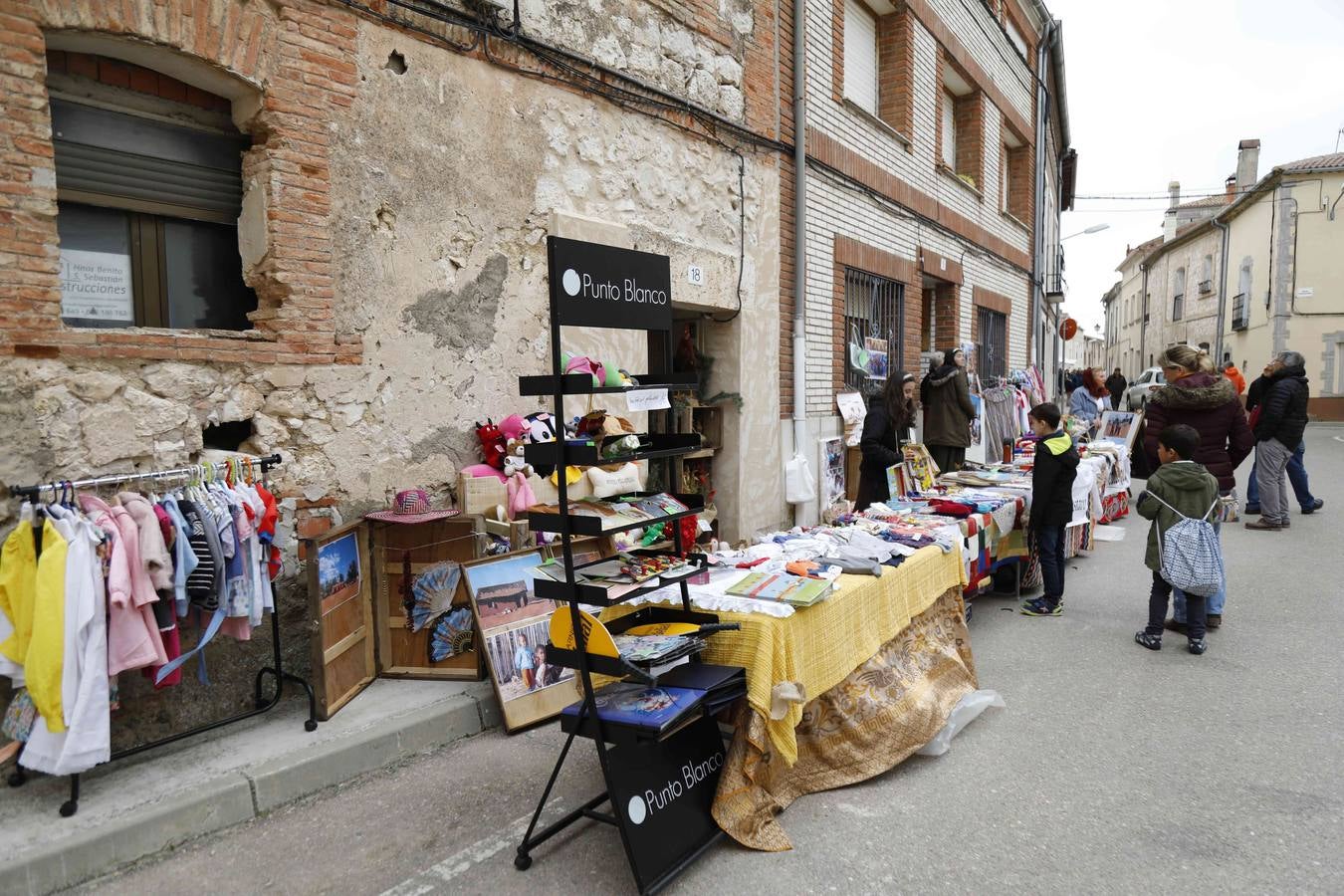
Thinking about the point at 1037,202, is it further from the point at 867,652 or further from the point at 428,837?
the point at 428,837

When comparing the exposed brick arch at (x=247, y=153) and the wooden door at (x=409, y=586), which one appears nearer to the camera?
the exposed brick arch at (x=247, y=153)

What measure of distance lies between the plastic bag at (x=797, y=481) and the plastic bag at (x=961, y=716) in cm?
412

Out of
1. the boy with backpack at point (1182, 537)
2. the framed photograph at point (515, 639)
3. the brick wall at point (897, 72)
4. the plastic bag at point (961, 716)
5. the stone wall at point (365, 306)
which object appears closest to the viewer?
the stone wall at point (365, 306)

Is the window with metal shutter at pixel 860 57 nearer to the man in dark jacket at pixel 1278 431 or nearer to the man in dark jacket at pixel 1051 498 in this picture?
the man in dark jacket at pixel 1051 498

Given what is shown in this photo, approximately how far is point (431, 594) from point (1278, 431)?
920cm

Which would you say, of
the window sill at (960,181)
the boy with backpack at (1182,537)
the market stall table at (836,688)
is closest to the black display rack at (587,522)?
the market stall table at (836,688)

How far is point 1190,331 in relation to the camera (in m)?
37.0

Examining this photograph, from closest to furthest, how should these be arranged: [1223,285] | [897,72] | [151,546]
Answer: [151,546] < [897,72] < [1223,285]

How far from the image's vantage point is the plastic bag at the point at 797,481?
330 inches

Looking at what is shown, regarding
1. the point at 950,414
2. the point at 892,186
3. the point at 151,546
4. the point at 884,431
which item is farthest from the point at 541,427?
the point at 892,186

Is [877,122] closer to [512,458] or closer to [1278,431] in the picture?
[1278,431]

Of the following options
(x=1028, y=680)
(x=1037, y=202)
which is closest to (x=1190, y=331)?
(x=1037, y=202)

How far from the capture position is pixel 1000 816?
3.21m

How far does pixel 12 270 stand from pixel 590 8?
424 centimetres
